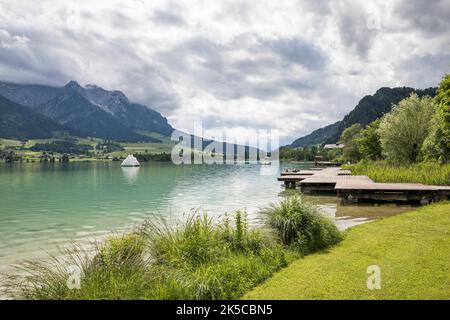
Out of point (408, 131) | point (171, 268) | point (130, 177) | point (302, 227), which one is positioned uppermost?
point (408, 131)

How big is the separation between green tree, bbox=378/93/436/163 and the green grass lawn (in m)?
38.9

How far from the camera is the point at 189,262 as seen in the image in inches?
343

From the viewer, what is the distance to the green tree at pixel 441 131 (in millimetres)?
31997

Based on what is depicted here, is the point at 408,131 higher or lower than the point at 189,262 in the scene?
higher

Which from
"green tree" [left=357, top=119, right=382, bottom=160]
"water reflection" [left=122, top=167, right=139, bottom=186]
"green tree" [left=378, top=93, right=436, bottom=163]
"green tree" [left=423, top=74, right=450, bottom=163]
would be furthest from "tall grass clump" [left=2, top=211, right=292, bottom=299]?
"green tree" [left=357, top=119, right=382, bottom=160]

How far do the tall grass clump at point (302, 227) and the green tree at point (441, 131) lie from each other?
2685cm

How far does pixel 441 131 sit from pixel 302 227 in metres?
33.5

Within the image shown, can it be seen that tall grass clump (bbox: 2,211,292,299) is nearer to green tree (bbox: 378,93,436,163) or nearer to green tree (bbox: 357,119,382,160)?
green tree (bbox: 378,93,436,163)

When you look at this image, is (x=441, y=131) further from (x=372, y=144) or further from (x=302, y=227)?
(x=372, y=144)

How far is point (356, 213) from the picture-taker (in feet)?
69.1

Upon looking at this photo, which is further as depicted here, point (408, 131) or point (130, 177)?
point (130, 177)

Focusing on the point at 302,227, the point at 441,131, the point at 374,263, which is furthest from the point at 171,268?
the point at 441,131

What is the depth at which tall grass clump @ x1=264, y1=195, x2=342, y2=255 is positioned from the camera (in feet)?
35.8
